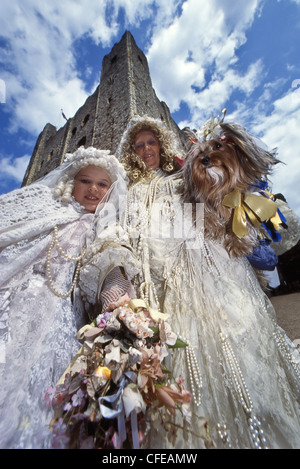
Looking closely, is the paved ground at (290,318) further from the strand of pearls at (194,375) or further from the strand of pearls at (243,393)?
the strand of pearls at (194,375)

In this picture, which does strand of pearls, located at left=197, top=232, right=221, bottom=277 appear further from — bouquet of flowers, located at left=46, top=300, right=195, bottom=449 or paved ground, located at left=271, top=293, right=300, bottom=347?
paved ground, located at left=271, top=293, right=300, bottom=347

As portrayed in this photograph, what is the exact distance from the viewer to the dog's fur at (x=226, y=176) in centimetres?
151

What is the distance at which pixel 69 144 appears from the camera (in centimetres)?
1366

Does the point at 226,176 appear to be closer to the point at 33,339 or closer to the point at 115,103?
the point at 33,339

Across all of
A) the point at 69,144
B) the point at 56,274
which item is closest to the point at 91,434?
the point at 56,274

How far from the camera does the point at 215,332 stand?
1125 millimetres

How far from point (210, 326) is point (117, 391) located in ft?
2.04

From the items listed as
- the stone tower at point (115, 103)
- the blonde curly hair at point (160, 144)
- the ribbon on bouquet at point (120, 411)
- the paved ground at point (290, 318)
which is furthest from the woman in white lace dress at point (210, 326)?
the stone tower at point (115, 103)

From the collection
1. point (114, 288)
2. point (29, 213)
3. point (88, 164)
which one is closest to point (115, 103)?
point (88, 164)

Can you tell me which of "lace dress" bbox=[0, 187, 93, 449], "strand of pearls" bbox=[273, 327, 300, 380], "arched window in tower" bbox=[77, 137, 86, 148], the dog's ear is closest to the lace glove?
"lace dress" bbox=[0, 187, 93, 449]

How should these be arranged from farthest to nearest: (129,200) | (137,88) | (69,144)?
1. (69,144)
2. (137,88)
3. (129,200)
